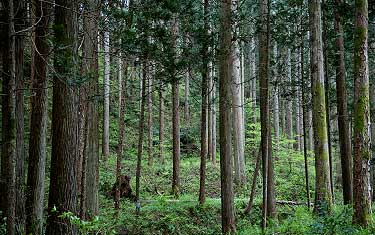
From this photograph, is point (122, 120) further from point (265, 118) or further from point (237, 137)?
point (237, 137)

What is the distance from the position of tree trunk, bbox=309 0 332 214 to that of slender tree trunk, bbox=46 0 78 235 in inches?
227

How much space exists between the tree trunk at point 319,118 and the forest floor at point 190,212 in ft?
2.23

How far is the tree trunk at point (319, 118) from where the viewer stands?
973 centimetres

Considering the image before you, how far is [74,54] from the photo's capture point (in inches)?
278

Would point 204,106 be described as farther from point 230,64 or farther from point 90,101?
point 90,101

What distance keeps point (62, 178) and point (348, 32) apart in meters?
12.5

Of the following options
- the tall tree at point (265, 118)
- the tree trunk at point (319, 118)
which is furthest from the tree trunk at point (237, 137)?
the tree trunk at point (319, 118)

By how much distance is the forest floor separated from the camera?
907cm

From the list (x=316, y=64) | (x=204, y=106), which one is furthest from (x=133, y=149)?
(x=316, y=64)

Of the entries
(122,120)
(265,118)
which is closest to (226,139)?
(265,118)

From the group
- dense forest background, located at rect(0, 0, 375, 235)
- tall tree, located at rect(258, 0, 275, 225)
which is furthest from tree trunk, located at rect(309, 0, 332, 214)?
tall tree, located at rect(258, 0, 275, 225)

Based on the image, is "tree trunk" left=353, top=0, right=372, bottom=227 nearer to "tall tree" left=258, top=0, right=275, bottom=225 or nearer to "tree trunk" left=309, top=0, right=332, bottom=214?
"tree trunk" left=309, top=0, right=332, bottom=214

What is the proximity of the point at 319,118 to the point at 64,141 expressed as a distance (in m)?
6.02

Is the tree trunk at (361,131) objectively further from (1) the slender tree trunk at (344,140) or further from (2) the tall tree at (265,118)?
(1) the slender tree trunk at (344,140)
